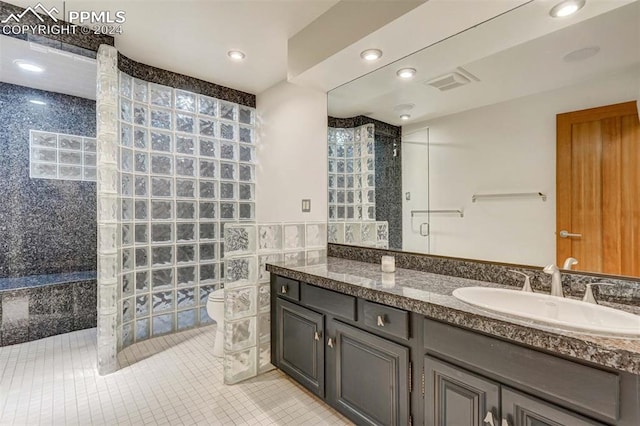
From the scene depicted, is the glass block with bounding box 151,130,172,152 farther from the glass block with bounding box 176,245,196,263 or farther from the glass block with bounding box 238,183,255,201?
the glass block with bounding box 176,245,196,263

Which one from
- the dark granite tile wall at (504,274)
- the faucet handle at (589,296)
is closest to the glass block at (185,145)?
the dark granite tile wall at (504,274)

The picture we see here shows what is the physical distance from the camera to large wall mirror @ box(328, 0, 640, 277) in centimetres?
131

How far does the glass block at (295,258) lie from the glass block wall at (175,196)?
1165mm

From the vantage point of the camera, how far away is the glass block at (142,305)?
9.02 ft

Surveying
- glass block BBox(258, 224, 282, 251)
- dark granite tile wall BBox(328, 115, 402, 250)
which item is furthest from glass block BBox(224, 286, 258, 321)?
dark granite tile wall BBox(328, 115, 402, 250)

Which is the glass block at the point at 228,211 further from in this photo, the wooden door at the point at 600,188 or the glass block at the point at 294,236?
the wooden door at the point at 600,188

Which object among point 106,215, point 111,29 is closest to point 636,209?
point 106,215

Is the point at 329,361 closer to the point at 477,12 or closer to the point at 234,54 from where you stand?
the point at 477,12

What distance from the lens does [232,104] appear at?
3.25 m

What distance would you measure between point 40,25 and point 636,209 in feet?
11.3

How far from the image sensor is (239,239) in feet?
7.02

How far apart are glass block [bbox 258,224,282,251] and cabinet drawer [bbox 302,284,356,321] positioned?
1.55 ft

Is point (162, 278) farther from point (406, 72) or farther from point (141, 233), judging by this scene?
point (406, 72)

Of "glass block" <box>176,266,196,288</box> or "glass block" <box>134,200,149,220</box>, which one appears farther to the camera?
"glass block" <box>176,266,196,288</box>
